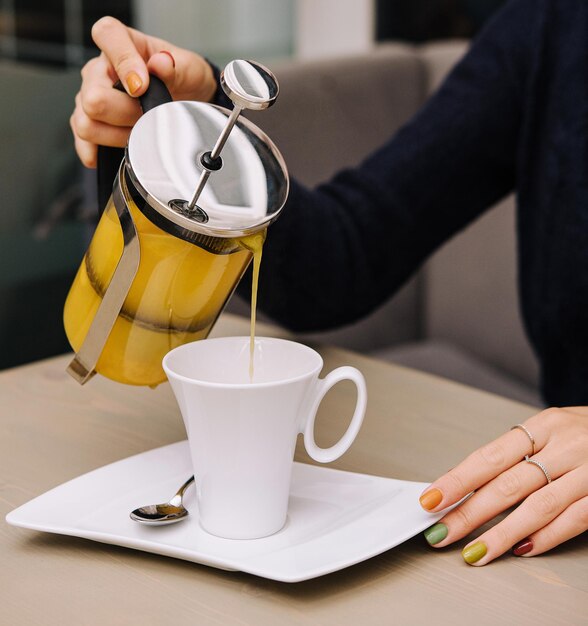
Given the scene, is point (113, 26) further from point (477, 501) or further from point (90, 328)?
point (477, 501)

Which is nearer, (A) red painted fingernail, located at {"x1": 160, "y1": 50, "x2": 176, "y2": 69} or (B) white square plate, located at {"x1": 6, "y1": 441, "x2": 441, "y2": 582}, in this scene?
(B) white square plate, located at {"x1": 6, "y1": 441, "x2": 441, "y2": 582}

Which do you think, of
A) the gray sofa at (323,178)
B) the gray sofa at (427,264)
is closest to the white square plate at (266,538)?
the gray sofa at (323,178)

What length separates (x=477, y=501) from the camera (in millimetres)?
524

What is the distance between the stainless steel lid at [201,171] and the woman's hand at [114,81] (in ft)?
0.32

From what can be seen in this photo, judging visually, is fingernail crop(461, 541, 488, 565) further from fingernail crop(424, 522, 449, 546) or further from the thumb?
the thumb

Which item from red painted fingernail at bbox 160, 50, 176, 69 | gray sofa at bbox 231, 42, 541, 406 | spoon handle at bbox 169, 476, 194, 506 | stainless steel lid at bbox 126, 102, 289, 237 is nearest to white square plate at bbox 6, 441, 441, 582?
spoon handle at bbox 169, 476, 194, 506

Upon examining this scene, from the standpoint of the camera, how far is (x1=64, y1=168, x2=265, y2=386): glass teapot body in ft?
1.69

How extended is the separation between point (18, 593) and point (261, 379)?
18 cm

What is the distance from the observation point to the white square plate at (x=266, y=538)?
0.48 metres

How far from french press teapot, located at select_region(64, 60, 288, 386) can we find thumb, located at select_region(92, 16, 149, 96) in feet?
0.25

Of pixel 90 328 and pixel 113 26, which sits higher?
pixel 113 26

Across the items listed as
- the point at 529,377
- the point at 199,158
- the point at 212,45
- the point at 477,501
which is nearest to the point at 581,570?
the point at 477,501

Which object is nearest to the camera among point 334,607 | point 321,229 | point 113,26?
point 334,607

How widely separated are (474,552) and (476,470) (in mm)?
60
